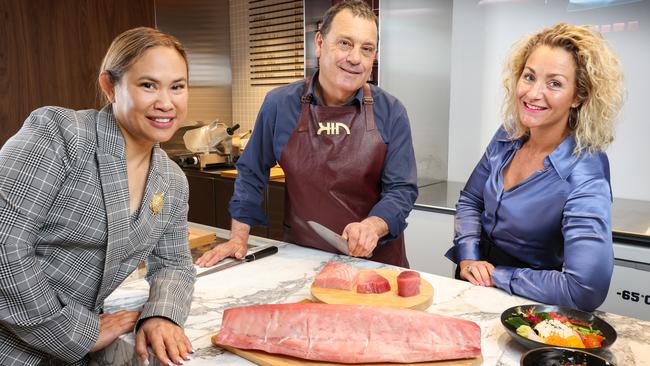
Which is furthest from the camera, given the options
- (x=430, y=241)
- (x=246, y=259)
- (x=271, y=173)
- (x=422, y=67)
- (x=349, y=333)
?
(x=271, y=173)

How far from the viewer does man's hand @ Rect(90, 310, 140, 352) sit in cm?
125

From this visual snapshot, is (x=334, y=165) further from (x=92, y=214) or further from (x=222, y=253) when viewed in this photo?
(x=92, y=214)

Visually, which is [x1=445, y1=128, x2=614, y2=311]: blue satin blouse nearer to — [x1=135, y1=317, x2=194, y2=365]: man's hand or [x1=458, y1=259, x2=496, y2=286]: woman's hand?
[x1=458, y1=259, x2=496, y2=286]: woman's hand

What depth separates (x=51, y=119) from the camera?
1.20m

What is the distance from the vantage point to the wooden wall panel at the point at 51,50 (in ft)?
12.5

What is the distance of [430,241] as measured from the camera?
3.26 meters

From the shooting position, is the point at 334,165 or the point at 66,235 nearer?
the point at 66,235

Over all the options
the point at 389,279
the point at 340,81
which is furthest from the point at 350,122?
the point at 389,279

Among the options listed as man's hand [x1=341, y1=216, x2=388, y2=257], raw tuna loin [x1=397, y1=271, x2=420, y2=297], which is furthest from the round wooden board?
man's hand [x1=341, y1=216, x2=388, y2=257]

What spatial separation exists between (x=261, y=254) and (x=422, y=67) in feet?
7.21

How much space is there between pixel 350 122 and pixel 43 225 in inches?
49.1

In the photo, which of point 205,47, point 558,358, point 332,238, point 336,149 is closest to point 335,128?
point 336,149

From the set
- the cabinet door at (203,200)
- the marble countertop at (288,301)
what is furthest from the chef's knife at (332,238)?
the cabinet door at (203,200)

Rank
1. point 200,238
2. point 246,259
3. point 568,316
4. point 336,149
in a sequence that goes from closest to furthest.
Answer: point 568,316, point 246,259, point 200,238, point 336,149
